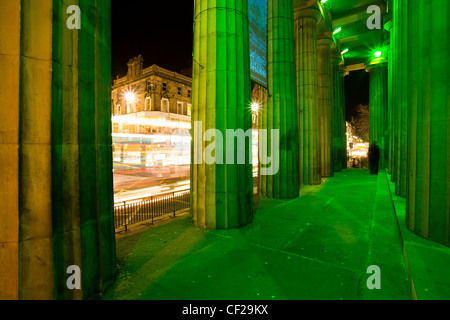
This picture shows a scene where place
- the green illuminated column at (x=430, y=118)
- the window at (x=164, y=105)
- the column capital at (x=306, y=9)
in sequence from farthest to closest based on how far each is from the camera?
the window at (x=164, y=105) < the column capital at (x=306, y=9) < the green illuminated column at (x=430, y=118)

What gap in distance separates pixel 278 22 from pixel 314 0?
14.9 ft

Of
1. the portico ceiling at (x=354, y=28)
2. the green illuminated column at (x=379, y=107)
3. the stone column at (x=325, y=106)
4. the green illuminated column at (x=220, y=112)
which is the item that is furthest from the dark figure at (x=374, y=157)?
the green illuminated column at (x=220, y=112)

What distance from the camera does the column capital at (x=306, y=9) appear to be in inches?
505

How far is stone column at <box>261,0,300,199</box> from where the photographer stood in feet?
32.2

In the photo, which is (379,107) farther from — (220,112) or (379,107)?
(220,112)

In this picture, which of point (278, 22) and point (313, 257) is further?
point (278, 22)

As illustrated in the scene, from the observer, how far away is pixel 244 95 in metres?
6.67

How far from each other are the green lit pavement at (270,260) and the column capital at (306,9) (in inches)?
449

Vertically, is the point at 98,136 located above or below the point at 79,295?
above

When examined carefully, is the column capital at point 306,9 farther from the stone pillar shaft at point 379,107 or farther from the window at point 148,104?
the window at point 148,104

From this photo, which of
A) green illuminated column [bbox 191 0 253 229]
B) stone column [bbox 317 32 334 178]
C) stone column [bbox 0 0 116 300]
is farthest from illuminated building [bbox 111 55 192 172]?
stone column [bbox 0 0 116 300]

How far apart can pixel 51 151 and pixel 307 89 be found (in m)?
12.8
